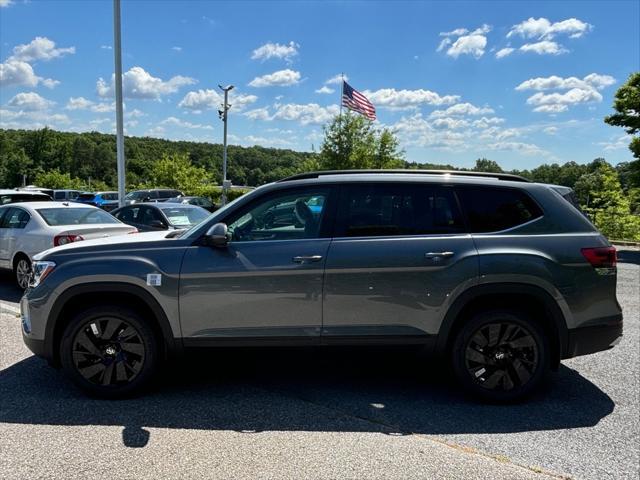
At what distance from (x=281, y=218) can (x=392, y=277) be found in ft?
3.25

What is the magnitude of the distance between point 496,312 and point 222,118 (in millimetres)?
33702

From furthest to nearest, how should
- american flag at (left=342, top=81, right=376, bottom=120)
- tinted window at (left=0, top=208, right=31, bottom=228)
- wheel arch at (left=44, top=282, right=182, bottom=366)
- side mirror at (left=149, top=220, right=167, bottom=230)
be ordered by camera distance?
american flag at (left=342, top=81, right=376, bottom=120), side mirror at (left=149, top=220, right=167, bottom=230), tinted window at (left=0, top=208, right=31, bottom=228), wheel arch at (left=44, top=282, right=182, bottom=366)

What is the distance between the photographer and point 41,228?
7859 mm

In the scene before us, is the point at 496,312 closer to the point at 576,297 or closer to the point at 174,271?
the point at 576,297

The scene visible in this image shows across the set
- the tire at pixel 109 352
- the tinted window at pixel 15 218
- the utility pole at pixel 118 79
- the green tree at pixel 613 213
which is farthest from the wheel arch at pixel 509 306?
the green tree at pixel 613 213

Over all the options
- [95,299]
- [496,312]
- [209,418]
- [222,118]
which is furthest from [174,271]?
[222,118]

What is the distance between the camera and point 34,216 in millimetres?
8078

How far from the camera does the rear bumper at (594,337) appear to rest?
389 centimetres

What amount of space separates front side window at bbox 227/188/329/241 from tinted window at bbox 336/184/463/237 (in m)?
0.20

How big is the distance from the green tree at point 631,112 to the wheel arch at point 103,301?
19.8 meters

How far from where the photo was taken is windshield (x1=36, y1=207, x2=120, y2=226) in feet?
26.6

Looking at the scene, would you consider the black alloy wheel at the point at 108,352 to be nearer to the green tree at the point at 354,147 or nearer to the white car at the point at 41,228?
the white car at the point at 41,228

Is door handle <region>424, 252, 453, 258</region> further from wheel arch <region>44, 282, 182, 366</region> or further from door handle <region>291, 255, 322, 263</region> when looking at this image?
wheel arch <region>44, 282, 182, 366</region>

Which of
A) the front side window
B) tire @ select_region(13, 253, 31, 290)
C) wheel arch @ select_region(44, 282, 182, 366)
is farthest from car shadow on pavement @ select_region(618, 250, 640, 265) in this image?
tire @ select_region(13, 253, 31, 290)
